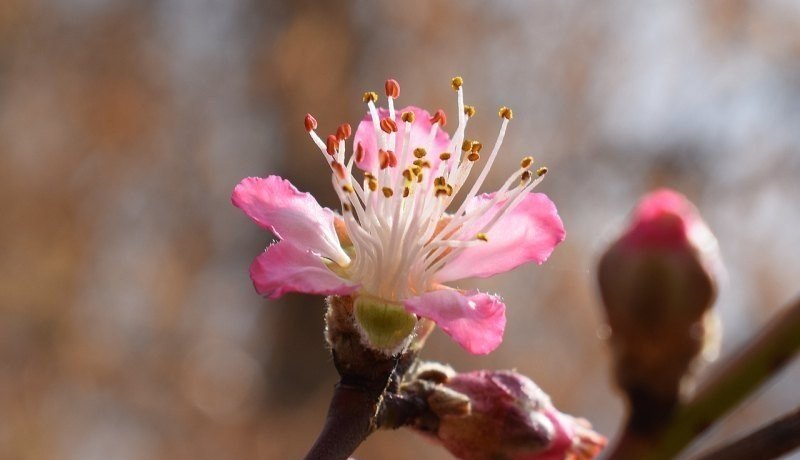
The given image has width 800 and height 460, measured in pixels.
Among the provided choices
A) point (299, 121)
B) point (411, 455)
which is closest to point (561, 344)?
point (411, 455)

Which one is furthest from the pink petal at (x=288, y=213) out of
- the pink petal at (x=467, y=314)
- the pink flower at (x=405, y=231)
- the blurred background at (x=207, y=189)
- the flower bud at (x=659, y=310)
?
the blurred background at (x=207, y=189)

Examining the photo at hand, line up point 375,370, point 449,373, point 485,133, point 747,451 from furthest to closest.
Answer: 1. point 485,133
2. point 449,373
3. point 375,370
4. point 747,451

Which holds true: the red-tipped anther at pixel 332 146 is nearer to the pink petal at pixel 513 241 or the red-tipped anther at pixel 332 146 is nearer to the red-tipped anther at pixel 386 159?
the red-tipped anther at pixel 386 159

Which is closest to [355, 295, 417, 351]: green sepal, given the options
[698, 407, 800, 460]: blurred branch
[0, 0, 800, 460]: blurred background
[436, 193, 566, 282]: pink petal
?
[436, 193, 566, 282]: pink petal

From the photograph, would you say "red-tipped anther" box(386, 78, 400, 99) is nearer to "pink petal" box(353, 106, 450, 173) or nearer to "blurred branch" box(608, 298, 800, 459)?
"pink petal" box(353, 106, 450, 173)

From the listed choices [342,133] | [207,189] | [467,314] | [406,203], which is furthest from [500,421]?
[207,189]

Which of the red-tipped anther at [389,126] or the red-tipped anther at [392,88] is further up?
the red-tipped anther at [392,88]

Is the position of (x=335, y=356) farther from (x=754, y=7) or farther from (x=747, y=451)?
(x=754, y=7)
